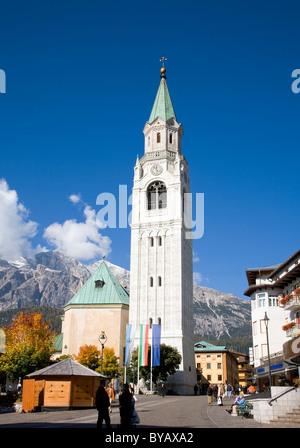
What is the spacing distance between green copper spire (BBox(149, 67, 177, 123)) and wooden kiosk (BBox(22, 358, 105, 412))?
198ft

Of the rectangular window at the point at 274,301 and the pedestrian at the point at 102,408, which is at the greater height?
the rectangular window at the point at 274,301

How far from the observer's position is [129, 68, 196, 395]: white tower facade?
6731 cm

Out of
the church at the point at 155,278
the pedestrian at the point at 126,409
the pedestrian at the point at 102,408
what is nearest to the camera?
the pedestrian at the point at 126,409

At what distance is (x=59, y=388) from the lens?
92.1 feet

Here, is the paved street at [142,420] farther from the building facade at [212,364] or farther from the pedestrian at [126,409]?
the building facade at [212,364]

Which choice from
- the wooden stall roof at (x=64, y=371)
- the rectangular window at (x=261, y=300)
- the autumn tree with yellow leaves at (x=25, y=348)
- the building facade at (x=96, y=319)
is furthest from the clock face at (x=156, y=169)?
the wooden stall roof at (x=64, y=371)

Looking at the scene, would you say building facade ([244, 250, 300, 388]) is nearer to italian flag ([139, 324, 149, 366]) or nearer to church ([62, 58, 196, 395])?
italian flag ([139, 324, 149, 366])

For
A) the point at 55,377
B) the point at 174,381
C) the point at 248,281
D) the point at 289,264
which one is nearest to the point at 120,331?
the point at 174,381

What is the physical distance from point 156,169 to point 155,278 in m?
19.3

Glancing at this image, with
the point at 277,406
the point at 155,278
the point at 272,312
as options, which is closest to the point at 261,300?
the point at 272,312

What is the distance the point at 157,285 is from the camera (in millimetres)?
70125

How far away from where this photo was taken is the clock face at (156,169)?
77188 millimetres

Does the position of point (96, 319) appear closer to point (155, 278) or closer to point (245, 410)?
point (155, 278)
